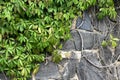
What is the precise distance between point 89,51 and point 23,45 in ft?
2.47

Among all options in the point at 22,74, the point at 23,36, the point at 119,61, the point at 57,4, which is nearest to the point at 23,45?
the point at 23,36

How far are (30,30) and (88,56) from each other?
73cm

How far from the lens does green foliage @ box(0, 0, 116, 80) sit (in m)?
2.67

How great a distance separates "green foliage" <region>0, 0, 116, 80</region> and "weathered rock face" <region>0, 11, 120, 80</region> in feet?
0.39

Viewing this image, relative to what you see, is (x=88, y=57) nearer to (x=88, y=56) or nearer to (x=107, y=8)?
(x=88, y=56)

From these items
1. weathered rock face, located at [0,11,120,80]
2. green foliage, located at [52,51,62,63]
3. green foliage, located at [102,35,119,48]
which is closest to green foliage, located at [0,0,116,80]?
green foliage, located at [52,51,62,63]

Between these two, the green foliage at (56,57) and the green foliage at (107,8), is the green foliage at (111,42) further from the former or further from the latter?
the green foliage at (56,57)

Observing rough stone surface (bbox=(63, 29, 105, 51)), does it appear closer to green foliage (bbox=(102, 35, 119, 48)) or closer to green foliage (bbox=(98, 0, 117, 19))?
green foliage (bbox=(102, 35, 119, 48))

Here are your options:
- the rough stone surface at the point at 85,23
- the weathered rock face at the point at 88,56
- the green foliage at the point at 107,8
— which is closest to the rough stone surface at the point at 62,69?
the weathered rock face at the point at 88,56

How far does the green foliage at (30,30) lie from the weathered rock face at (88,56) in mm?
118

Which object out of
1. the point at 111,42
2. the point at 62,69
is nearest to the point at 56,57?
the point at 62,69

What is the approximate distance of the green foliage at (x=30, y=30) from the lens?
8.77 ft

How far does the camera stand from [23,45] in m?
2.77

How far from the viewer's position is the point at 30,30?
274 centimetres
